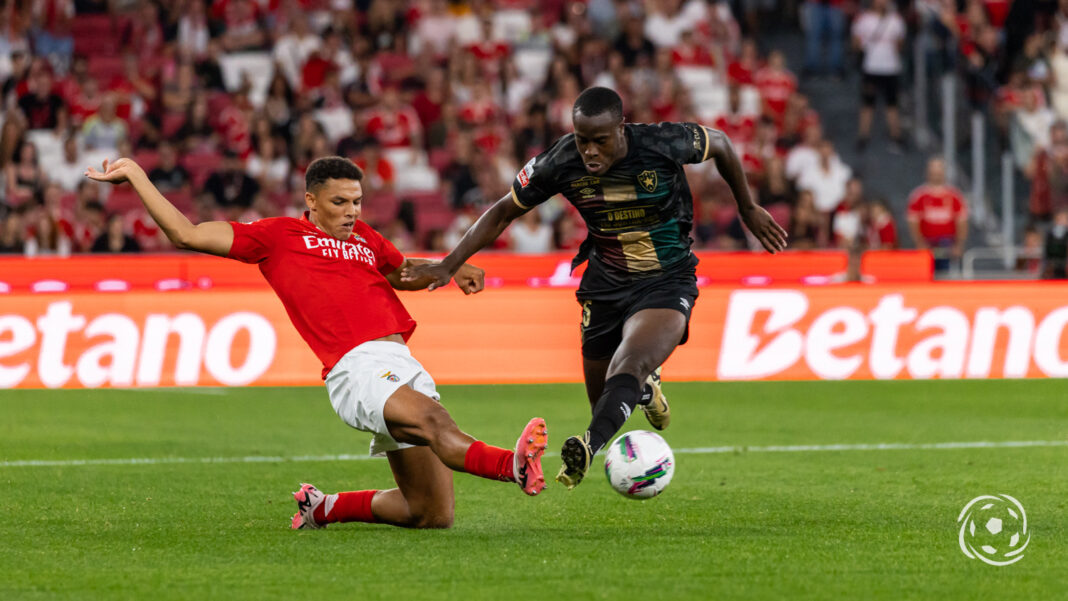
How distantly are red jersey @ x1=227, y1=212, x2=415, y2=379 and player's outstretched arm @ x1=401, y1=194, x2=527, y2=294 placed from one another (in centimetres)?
35

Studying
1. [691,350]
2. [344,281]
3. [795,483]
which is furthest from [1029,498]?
[691,350]

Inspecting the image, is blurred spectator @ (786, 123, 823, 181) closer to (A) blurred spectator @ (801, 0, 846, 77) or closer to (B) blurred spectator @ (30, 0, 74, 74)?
(A) blurred spectator @ (801, 0, 846, 77)

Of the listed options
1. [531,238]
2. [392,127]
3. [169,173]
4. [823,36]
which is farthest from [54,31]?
[823,36]

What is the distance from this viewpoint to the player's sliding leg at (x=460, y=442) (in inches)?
249

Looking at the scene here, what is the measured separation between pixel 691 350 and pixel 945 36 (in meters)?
9.99

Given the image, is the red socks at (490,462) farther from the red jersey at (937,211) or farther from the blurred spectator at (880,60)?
the blurred spectator at (880,60)

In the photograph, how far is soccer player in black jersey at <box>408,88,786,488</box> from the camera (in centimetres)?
772

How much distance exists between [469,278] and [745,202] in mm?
1499

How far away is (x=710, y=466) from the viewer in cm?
972

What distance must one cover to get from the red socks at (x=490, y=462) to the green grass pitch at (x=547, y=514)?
0.34m

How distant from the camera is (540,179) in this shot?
314 inches

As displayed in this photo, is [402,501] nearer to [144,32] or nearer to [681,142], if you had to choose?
[681,142]

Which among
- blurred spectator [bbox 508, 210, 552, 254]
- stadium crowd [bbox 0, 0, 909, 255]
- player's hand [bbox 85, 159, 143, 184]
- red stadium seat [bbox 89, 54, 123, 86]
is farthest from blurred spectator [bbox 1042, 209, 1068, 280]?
player's hand [bbox 85, 159, 143, 184]

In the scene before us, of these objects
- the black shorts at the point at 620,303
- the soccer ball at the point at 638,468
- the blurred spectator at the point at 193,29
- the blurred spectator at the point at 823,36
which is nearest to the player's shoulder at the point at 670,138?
the black shorts at the point at 620,303
